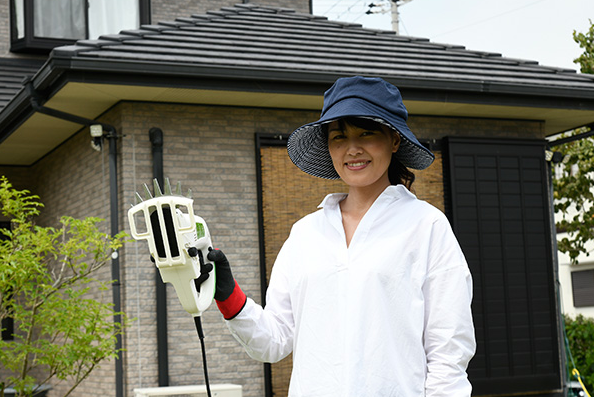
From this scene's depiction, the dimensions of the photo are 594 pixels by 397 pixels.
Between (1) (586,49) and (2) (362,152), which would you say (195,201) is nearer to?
(2) (362,152)

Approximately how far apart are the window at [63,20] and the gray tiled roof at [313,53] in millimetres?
1913

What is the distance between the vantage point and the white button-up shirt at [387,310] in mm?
2309

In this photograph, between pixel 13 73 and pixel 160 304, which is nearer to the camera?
pixel 160 304

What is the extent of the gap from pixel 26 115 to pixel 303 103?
268cm

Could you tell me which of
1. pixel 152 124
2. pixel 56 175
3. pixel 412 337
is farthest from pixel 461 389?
pixel 56 175

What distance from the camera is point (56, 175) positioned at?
959 cm

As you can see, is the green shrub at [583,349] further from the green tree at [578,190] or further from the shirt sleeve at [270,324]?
the shirt sleeve at [270,324]

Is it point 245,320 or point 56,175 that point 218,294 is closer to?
point 245,320

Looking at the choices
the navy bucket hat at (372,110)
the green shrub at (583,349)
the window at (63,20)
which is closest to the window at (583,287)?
the green shrub at (583,349)

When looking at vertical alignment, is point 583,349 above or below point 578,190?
below

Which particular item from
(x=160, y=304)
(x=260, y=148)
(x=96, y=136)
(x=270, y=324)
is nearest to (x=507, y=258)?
(x=260, y=148)

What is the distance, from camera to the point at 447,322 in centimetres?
230

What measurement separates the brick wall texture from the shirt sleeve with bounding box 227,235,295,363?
499 centimetres

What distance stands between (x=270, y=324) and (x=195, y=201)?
525 centimetres
